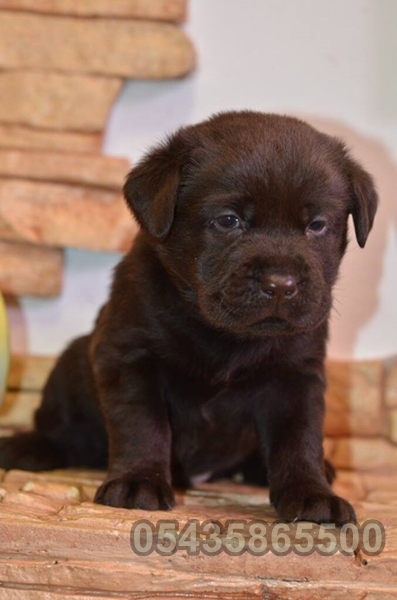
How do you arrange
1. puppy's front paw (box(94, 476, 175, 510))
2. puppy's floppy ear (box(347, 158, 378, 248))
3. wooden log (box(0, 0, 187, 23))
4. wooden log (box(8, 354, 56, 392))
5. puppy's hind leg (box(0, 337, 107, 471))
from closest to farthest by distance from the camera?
puppy's front paw (box(94, 476, 175, 510)) → puppy's floppy ear (box(347, 158, 378, 248)) → puppy's hind leg (box(0, 337, 107, 471)) → wooden log (box(0, 0, 187, 23)) → wooden log (box(8, 354, 56, 392))

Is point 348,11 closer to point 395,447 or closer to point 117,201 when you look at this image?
point 117,201

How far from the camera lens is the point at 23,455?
10.6 feet

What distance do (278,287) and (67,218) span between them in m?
1.79

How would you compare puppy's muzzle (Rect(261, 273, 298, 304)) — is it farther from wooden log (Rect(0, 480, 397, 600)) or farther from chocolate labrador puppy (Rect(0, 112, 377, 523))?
wooden log (Rect(0, 480, 397, 600))

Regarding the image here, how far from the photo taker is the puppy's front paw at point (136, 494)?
8.44ft

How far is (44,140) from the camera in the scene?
13.0 feet

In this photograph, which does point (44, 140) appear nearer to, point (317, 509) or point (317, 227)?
point (317, 227)

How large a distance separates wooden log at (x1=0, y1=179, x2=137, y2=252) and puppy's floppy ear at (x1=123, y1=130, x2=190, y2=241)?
3.86 ft

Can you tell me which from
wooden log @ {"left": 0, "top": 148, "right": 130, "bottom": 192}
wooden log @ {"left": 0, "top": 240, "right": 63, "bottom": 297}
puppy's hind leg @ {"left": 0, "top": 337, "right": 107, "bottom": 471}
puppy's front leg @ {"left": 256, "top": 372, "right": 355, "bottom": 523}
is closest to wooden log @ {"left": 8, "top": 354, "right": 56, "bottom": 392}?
wooden log @ {"left": 0, "top": 240, "right": 63, "bottom": 297}

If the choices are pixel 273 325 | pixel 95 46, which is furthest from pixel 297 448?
pixel 95 46

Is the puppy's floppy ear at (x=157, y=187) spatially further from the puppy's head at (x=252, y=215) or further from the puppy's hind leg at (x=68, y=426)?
the puppy's hind leg at (x=68, y=426)

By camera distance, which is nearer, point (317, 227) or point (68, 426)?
point (317, 227)

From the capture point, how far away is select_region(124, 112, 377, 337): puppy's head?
247 cm

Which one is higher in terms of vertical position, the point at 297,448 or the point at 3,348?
the point at 297,448
